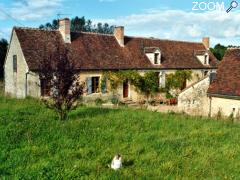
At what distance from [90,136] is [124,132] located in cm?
139

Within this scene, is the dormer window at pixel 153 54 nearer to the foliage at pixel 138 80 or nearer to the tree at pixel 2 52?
the foliage at pixel 138 80

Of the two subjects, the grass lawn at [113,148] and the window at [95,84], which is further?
the window at [95,84]

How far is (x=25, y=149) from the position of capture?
358 inches

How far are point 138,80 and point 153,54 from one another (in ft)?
12.7

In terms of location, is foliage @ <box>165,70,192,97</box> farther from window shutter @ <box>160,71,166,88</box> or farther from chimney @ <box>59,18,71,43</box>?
chimney @ <box>59,18,71,43</box>

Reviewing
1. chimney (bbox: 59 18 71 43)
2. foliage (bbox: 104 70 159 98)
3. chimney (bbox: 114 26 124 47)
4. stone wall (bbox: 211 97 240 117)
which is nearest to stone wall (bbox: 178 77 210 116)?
stone wall (bbox: 211 97 240 117)

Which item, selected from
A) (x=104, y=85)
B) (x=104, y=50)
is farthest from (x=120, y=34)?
(x=104, y=85)

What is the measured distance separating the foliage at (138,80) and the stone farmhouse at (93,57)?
1.65 feet

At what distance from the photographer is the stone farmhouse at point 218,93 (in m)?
22.0

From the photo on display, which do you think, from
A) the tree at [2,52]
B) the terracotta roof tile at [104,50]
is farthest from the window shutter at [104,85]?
the tree at [2,52]

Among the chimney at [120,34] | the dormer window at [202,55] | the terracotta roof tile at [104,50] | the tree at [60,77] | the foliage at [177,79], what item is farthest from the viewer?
the dormer window at [202,55]

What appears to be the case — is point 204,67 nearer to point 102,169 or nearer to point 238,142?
point 238,142

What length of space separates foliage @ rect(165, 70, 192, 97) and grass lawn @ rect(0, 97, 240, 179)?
20.3 m

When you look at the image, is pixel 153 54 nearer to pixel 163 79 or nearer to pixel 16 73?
pixel 163 79
